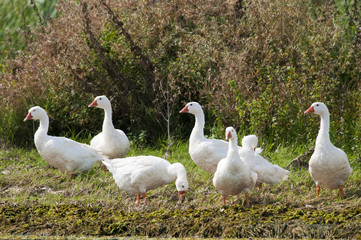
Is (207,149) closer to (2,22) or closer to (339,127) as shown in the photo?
(339,127)

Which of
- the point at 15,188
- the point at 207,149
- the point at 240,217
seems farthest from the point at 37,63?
the point at 240,217

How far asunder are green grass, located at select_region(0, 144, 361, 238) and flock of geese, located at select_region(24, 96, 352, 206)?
19 cm

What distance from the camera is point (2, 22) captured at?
16.0 m

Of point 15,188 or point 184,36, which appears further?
point 184,36

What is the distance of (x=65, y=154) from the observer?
8883 millimetres

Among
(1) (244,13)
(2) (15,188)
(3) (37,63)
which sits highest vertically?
(1) (244,13)

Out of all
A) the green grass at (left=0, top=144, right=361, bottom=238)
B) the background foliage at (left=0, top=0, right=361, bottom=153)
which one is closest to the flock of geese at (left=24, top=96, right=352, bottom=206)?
the green grass at (left=0, top=144, right=361, bottom=238)

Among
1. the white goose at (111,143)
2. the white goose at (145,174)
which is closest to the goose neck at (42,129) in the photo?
the white goose at (111,143)

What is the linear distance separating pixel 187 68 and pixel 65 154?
2.65m

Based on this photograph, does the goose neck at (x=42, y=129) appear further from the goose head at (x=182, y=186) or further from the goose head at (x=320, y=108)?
the goose head at (x=320, y=108)

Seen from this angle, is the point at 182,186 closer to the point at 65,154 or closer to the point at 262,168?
the point at 262,168

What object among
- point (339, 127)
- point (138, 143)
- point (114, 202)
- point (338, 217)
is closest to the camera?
point (338, 217)

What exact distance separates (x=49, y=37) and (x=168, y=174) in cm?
437

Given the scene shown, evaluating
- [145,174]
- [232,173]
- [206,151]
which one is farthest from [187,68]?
[232,173]
